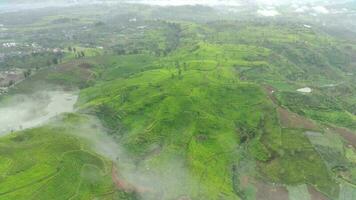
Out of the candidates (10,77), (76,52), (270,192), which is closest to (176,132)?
(270,192)

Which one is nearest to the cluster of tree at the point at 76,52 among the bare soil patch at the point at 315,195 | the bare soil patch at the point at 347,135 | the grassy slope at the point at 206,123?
the grassy slope at the point at 206,123

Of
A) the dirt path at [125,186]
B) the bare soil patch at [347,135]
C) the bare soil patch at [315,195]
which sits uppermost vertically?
the dirt path at [125,186]

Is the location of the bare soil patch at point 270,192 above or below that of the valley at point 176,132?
below

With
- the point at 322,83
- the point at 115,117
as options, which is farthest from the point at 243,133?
the point at 322,83

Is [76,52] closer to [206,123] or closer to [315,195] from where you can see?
[206,123]

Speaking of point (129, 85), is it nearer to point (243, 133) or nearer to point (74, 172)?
point (243, 133)

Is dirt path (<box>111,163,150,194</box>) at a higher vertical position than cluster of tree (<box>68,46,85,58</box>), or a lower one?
lower

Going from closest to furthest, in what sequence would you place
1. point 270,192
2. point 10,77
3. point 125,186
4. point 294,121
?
point 125,186 < point 270,192 < point 294,121 < point 10,77

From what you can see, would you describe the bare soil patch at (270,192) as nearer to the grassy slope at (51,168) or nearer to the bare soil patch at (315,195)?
the bare soil patch at (315,195)

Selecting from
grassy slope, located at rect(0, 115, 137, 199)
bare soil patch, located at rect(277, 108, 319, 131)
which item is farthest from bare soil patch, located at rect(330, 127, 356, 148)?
grassy slope, located at rect(0, 115, 137, 199)

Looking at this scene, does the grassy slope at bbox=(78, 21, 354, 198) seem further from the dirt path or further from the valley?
the dirt path

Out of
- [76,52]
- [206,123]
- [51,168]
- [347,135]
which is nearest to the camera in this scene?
[51,168]
